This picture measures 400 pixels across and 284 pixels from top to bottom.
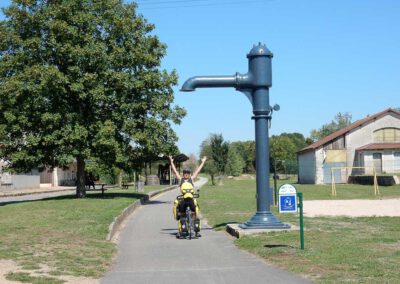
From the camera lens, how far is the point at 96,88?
89.2 ft

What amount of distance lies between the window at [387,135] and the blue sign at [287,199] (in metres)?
48.9

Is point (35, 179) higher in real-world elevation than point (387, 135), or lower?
lower

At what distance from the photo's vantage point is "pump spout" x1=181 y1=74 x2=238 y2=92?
15.0 metres

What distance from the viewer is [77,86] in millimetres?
26672

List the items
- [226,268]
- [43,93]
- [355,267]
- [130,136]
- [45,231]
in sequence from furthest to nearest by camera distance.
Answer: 1. [130,136]
2. [43,93]
3. [45,231]
4. [226,268]
5. [355,267]

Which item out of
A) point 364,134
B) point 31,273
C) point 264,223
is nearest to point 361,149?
point 364,134

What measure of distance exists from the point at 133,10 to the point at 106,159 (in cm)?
799

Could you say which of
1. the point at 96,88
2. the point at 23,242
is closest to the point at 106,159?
the point at 96,88

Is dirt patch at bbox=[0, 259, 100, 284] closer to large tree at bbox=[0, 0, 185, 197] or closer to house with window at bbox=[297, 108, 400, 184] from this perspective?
large tree at bbox=[0, 0, 185, 197]

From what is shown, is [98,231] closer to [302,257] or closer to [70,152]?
[302,257]

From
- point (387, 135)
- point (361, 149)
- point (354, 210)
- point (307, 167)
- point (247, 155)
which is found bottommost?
point (354, 210)

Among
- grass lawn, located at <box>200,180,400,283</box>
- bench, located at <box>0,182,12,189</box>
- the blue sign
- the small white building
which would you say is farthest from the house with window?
the blue sign

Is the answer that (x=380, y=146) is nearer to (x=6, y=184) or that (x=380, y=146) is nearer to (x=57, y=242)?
(x=6, y=184)

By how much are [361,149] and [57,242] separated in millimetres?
Result: 48964
